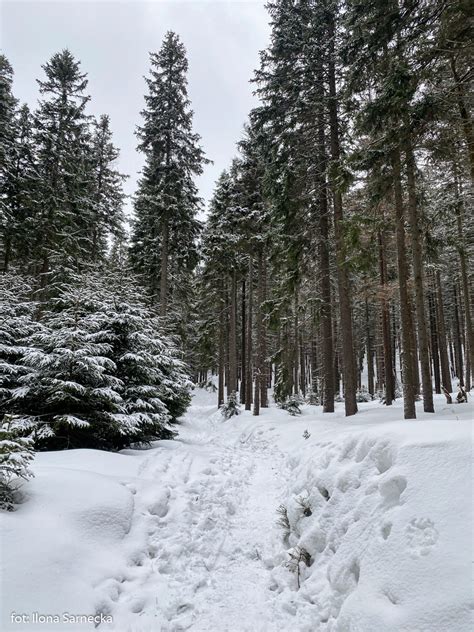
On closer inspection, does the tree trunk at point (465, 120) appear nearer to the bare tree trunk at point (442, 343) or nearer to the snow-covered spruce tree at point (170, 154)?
the snow-covered spruce tree at point (170, 154)

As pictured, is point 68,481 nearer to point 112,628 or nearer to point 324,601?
point 112,628

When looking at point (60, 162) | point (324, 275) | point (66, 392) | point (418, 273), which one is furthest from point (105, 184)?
point (418, 273)

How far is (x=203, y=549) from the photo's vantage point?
14.5 feet

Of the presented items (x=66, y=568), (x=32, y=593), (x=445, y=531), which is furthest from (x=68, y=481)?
(x=445, y=531)

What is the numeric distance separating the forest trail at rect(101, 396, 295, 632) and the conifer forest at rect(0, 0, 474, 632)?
0.03 metres

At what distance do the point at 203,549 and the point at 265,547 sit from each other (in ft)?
2.85

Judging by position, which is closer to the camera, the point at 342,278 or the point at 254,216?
the point at 342,278

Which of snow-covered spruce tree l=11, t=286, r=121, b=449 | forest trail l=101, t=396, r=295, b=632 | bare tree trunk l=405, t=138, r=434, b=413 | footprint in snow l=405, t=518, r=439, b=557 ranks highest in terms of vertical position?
bare tree trunk l=405, t=138, r=434, b=413

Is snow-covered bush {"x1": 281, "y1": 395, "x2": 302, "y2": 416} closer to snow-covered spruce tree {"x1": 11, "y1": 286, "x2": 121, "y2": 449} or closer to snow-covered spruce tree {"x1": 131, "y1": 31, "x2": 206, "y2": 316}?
snow-covered spruce tree {"x1": 131, "y1": 31, "x2": 206, "y2": 316}

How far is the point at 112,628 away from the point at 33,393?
4.99 metres

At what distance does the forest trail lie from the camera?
3230mm

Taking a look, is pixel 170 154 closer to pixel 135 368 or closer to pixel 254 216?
pixel 254 216

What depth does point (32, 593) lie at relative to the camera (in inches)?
109

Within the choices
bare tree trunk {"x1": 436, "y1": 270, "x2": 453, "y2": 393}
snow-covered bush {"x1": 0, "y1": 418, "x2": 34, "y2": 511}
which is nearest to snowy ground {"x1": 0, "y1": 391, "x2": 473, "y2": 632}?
snow-covered bush {"x1": 0, "y1": 418, "x2": 34, "y2": 511}
